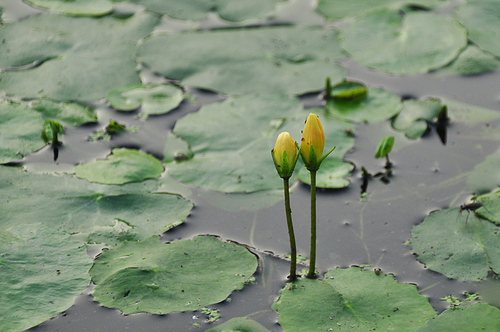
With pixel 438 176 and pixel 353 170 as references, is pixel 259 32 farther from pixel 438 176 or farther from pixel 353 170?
pixel 438 176

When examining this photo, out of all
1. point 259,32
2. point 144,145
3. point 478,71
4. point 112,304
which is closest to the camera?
point 112,304

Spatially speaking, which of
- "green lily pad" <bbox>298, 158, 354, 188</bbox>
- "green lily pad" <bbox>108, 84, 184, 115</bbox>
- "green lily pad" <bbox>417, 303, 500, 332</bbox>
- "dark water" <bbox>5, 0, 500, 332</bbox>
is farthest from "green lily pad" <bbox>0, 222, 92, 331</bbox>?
"green lily pad" <bbox>417, 303, 500, 332</bbox>

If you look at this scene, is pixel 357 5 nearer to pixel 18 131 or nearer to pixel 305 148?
pixel 305 148

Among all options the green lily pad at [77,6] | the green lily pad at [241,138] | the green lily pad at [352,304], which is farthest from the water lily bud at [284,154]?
the green lily pad at [77,6]

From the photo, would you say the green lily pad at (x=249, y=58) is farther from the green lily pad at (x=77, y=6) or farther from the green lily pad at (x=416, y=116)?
the green lily pad at (x=77, y=6)

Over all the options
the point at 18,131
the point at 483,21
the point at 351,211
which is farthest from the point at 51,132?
the point at 483,21

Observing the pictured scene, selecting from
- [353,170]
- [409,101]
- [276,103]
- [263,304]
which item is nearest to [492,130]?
[409,101]

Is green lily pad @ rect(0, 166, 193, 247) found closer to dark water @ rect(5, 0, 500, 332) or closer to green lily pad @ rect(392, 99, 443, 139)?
dark water @ rect(5, 0, 500, 332)
